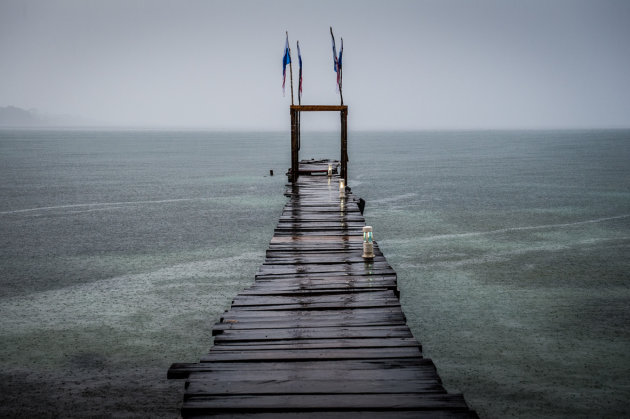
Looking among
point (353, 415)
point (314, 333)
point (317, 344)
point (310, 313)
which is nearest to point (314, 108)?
point (310, 313)

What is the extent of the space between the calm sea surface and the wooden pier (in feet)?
8.15

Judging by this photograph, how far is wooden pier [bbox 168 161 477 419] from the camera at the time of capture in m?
6.36

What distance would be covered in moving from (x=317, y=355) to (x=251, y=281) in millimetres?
11212

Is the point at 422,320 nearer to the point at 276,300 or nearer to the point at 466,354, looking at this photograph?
the point at 466,354

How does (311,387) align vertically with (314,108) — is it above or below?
below

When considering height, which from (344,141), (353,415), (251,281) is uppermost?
(344,141)

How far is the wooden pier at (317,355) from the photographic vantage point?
6355mm

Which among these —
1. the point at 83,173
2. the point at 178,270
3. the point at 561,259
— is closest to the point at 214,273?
the point at 178,270

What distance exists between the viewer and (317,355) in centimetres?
770

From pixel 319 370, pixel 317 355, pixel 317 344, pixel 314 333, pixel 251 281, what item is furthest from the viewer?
pixel 251 281

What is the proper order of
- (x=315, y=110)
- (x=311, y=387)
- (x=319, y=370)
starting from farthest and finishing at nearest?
(x=315, y=110)
(x=319, y=370)
(x=311, y=387)

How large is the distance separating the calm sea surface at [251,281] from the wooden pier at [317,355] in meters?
2.48

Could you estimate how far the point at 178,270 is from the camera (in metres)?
19.8

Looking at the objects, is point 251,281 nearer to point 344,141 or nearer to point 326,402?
point 344,141
